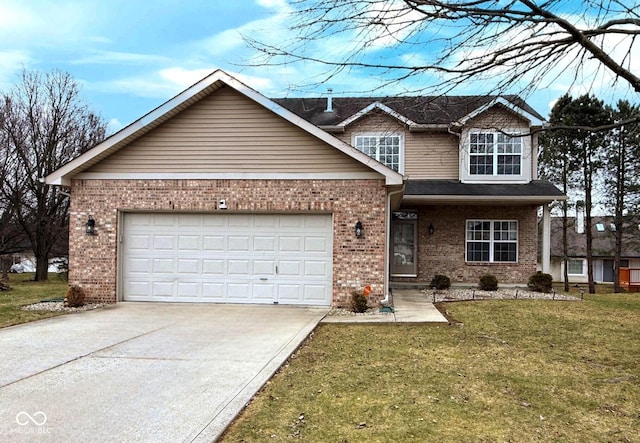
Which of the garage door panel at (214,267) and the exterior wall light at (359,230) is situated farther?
the garage door panel at (214,267)

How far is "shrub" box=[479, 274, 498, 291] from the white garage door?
6.58m

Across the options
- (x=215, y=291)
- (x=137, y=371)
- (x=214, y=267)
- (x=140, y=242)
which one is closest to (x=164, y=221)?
(x=140, y=242)

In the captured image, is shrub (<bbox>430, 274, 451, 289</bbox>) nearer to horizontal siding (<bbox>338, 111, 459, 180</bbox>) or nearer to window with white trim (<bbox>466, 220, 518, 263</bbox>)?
window with white trim (<bbox>466, 220, 518, 263</bbox>)

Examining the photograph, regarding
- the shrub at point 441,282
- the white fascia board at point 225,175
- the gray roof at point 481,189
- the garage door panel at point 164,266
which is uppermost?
the gray roof at point 481,189

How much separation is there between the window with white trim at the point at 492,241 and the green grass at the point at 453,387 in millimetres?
7882

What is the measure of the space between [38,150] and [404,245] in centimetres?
2062

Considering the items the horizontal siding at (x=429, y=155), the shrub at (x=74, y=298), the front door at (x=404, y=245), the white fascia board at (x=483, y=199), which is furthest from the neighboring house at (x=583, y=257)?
the shrub at (x=74, y=298)

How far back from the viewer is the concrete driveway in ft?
14.8

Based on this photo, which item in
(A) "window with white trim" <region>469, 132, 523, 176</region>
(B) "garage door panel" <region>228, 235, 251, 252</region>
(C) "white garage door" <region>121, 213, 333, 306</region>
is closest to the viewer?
(C) "white garage door" <region>121, 213, 333, 306</region>

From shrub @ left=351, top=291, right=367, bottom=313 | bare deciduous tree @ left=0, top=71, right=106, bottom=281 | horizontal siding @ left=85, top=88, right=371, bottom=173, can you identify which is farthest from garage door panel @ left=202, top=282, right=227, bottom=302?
bare deciduous tree @ left=0, top=71, right=106, bottom=281

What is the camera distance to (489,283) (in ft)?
52.6

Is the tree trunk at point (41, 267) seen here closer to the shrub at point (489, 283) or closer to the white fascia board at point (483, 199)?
the white fascia board at point (483, 199)

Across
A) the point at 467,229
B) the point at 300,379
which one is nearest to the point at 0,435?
the point at 300,379

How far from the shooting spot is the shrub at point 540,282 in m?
16.0
